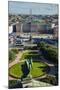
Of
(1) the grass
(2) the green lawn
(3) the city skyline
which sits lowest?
(2) the green lawn

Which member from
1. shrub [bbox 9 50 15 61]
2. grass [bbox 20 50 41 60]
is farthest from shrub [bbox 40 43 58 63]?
shrub [bbox 9 50 15 61]

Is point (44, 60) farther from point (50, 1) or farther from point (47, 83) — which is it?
point (50, 1)

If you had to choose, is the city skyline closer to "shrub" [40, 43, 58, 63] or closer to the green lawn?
"shrub" [40, 43, 58, 63]

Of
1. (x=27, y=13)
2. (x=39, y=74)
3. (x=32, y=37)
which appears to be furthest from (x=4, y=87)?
(x=27, y=13)

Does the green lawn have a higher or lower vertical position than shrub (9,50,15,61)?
lower

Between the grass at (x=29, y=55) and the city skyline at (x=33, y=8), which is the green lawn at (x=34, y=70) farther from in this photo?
the city skyline at (x=33, y=8)

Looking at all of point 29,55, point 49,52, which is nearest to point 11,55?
point 29,55

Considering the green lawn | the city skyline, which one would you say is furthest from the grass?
the city skyline
